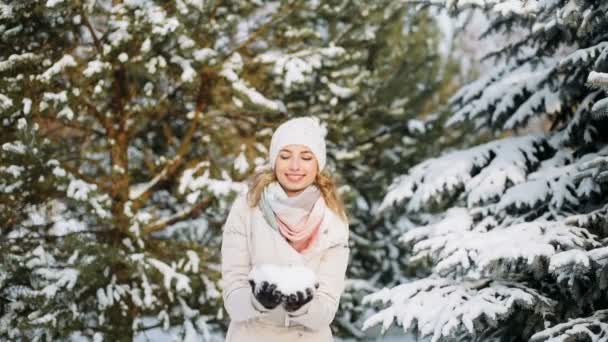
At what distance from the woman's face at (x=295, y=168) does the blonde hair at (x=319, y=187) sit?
0.13ft

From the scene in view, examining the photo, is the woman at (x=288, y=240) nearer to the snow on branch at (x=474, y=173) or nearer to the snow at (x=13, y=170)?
the snow on branch at (x=474, y=173)

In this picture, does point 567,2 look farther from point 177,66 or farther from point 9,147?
point 9,147

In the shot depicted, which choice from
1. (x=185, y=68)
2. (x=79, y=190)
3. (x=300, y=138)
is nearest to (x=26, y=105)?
(x=79, y=190)

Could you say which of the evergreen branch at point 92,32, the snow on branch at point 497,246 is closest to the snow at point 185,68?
the evergreen branch at point 92,32

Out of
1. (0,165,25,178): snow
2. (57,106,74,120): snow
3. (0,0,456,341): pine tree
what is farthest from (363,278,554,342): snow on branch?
(0,165,25,178): snow

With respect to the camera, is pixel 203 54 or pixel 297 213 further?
pixel 203 54

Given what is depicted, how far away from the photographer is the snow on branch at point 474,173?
494 cm

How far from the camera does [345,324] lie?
877cm

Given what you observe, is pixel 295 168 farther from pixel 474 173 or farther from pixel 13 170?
pixel 13 170

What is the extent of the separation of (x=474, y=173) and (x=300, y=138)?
3058 millimetres

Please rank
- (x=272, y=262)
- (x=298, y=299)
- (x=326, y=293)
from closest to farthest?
1. (x=298, y=299)
2. (x=326, y=293)
3. (x=272, y=262)

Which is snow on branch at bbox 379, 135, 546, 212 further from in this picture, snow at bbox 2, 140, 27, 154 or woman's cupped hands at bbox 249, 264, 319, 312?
snow at bbox 2, 140, 27, 154

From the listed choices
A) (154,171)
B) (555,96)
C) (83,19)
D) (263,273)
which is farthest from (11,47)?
(555,96)

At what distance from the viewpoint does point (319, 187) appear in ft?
9.31
